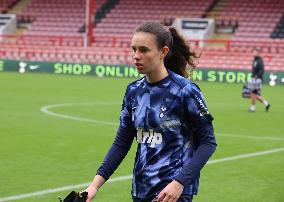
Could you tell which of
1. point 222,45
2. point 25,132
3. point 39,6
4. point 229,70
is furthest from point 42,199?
point 39,6

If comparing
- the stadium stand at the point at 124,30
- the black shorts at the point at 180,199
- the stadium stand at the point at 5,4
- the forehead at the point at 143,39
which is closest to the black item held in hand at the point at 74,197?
the black shorts at the point at 180,199

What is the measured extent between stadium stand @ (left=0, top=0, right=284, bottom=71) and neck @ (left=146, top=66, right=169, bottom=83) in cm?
3428

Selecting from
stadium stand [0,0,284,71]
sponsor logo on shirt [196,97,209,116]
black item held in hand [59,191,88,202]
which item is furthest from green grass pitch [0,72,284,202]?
stadium stand [0,0,284,71]

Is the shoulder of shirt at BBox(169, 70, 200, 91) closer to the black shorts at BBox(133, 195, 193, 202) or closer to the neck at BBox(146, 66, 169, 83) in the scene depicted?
the neck at BBox(146, 66, 169, 83)

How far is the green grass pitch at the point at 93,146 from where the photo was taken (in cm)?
999

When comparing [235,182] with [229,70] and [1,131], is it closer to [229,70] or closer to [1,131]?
[1,131]

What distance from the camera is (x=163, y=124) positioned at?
4910 mm

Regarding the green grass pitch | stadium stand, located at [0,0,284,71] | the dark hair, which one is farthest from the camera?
stadium stand, located at [0,0,284,71]

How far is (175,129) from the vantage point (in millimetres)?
4914

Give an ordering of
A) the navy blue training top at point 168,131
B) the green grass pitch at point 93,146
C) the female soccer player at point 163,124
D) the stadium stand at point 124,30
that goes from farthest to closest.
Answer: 1. the stadium stand at point 124,30
2. the green grass pitch at point 93,146
3. the navy blue training top at point 168,131
4. the female soccer player at point 163,124

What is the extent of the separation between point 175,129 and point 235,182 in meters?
5.93

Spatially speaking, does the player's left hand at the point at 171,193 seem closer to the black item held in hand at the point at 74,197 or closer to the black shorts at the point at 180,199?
the black shorts at the point at 180,199

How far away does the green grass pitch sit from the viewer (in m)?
9.99

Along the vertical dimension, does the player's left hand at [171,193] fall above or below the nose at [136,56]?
below
